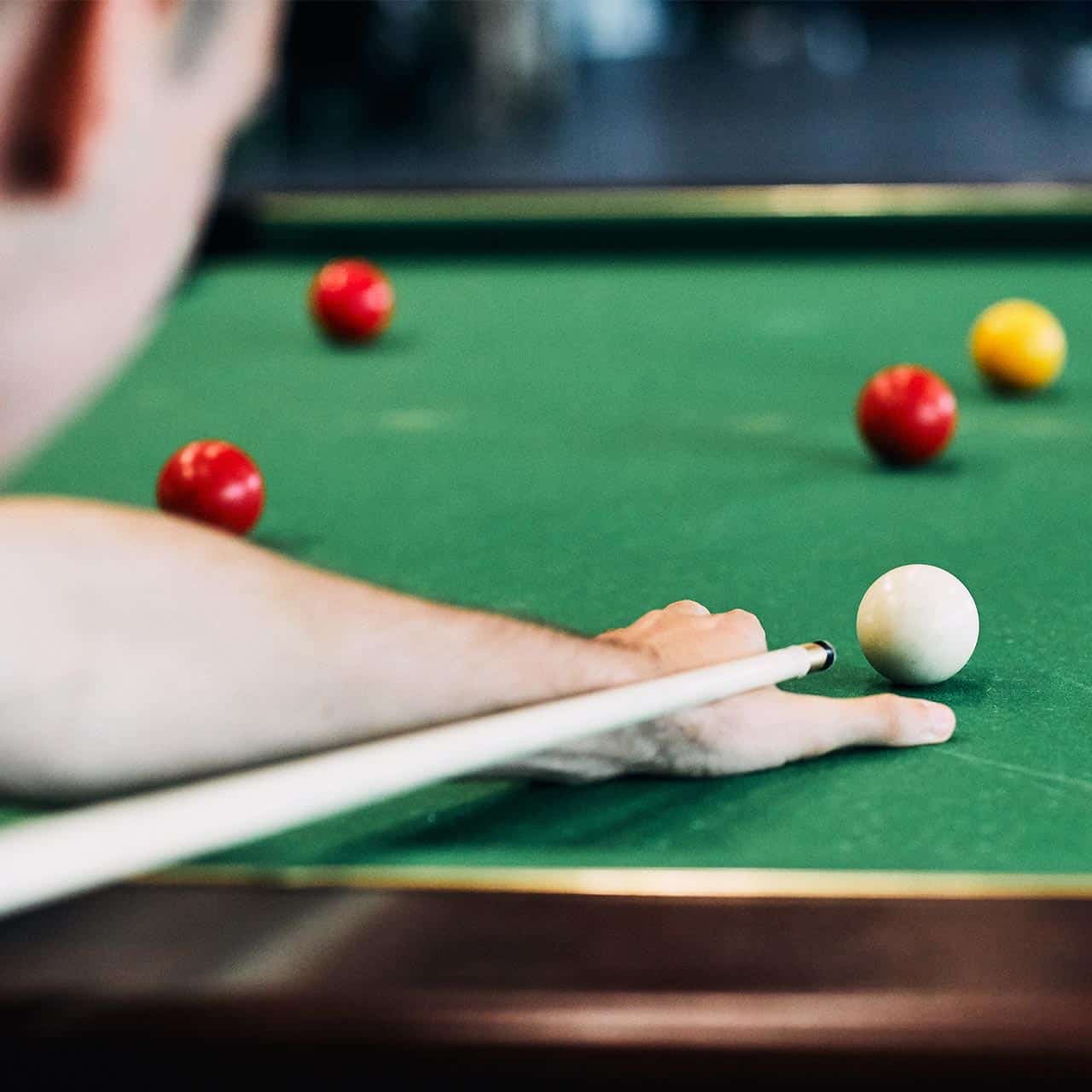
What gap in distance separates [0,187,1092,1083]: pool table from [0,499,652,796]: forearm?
7cm

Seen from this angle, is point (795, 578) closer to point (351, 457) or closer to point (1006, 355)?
point (351, 457)

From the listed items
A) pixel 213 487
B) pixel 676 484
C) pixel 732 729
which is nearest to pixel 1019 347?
pixel 676 484

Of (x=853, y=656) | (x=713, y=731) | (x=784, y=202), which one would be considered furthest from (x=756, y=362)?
(x=713, y=731)

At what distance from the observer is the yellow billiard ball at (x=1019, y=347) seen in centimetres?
259

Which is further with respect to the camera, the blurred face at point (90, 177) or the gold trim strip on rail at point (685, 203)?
the gold trim strip on rail at point (685, 203)

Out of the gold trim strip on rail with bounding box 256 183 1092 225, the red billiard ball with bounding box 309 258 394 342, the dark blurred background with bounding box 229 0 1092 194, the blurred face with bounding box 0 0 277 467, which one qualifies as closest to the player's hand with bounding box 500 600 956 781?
the blurred face with bounding box 0 0 277 467

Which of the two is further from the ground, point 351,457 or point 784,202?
point 784,202

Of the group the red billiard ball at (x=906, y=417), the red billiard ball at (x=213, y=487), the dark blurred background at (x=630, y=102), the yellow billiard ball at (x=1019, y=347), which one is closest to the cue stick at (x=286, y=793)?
the red billiard ball at (x=213, y=487)

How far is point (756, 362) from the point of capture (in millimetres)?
2908

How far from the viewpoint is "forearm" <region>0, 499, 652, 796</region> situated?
1029 mm

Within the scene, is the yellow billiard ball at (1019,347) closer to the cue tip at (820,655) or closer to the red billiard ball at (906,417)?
the red billiard ball at (906,417)

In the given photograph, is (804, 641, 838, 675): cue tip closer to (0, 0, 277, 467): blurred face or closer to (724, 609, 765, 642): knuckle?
(724, 609, 765, 642): knuckle

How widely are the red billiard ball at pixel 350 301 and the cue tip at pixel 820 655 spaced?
187 cm

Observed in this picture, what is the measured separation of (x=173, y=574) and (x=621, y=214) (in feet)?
8.87
